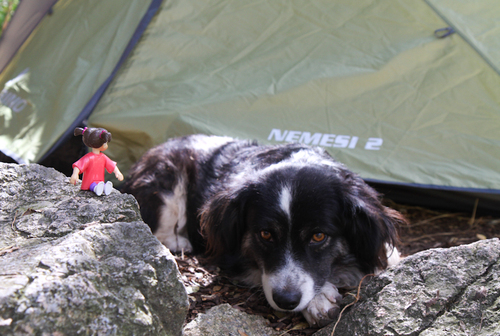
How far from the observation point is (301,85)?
4309 millimetres

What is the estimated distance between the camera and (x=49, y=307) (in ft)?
4.60

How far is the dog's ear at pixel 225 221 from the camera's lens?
10.0 ft

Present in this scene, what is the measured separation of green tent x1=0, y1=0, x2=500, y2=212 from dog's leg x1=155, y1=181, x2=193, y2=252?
798mm

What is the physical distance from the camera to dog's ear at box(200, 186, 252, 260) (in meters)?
3.06

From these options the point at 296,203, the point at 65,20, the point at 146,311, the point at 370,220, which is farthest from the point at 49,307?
the point at 65,20

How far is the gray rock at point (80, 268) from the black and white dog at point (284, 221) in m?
1.02

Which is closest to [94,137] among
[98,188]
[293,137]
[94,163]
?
[94,163]

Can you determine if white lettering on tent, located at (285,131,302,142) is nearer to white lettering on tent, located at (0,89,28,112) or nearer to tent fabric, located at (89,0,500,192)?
tent fabric, located at (89,0,500,192)

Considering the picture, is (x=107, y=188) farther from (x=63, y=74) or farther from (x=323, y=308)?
(x=63, y=74)

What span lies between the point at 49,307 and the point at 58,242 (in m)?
0.38

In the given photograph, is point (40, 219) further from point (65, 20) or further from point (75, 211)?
point (65, 20)

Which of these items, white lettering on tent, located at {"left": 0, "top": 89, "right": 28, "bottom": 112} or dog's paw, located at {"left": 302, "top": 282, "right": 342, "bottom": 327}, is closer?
dog's paw, located at {"left": 302, "top": 282, "right": 342, "bottom": 327}

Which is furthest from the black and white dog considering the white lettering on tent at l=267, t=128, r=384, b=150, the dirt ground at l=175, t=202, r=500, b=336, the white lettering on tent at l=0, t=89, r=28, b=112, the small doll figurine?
the white lettering on tent at l=0, t=89, r=28, b=112

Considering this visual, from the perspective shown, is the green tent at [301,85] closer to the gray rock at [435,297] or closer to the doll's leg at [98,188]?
the gray rock at [435,297]
